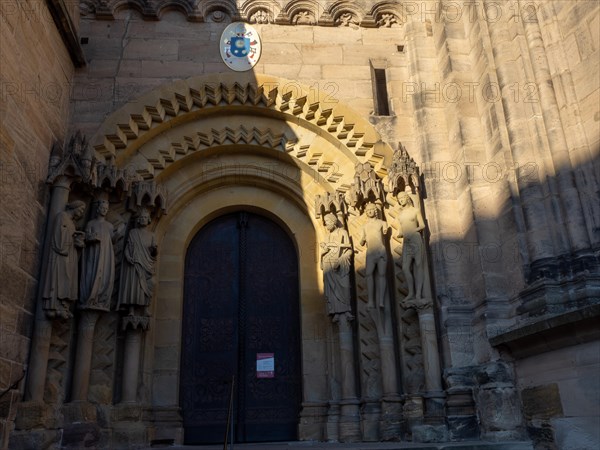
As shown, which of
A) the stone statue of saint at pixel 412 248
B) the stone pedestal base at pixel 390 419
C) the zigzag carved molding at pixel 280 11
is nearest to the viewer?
the stone pedestal base at pixel 390 419

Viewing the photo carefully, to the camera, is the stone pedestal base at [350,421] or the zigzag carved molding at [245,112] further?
the zigzag carved molding at [245,112]

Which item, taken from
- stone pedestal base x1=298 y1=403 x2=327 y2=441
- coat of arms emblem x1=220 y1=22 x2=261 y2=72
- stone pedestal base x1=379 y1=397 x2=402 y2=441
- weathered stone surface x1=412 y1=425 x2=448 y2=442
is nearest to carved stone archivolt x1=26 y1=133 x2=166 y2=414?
coat of arms emblem x1=220 y1=22 x2=261 y2=72

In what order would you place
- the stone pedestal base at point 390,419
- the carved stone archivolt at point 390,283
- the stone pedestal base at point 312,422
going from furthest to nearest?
the stone pedestal base at point 312,422, the carved stone archivolt at point 390,283, the stone pedestal base at point 390,419

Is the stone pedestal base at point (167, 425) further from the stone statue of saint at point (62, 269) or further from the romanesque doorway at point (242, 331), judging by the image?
Answer: the stone statue of saint at point (62, 269)

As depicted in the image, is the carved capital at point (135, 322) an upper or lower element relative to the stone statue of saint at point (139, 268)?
lower

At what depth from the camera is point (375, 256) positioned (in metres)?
7.93

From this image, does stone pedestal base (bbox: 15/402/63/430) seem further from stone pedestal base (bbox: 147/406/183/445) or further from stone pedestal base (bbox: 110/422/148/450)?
stone pedestal base (bbox: 147/406/183/445)

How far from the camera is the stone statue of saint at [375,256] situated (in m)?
7.83

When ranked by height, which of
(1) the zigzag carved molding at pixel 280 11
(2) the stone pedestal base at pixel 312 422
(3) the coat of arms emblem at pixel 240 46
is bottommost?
(2) the stone pedestal base at pixel 312 422

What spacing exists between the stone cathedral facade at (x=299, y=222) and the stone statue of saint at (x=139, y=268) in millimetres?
43

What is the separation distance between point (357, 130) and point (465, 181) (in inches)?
76.6

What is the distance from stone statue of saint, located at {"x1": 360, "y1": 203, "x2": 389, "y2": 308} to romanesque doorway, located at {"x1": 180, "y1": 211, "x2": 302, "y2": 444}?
4.84 feet

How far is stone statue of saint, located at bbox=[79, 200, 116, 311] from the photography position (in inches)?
292

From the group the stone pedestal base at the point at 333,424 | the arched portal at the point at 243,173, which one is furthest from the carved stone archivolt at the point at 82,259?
the stone pedestal base at the point at 333,424
